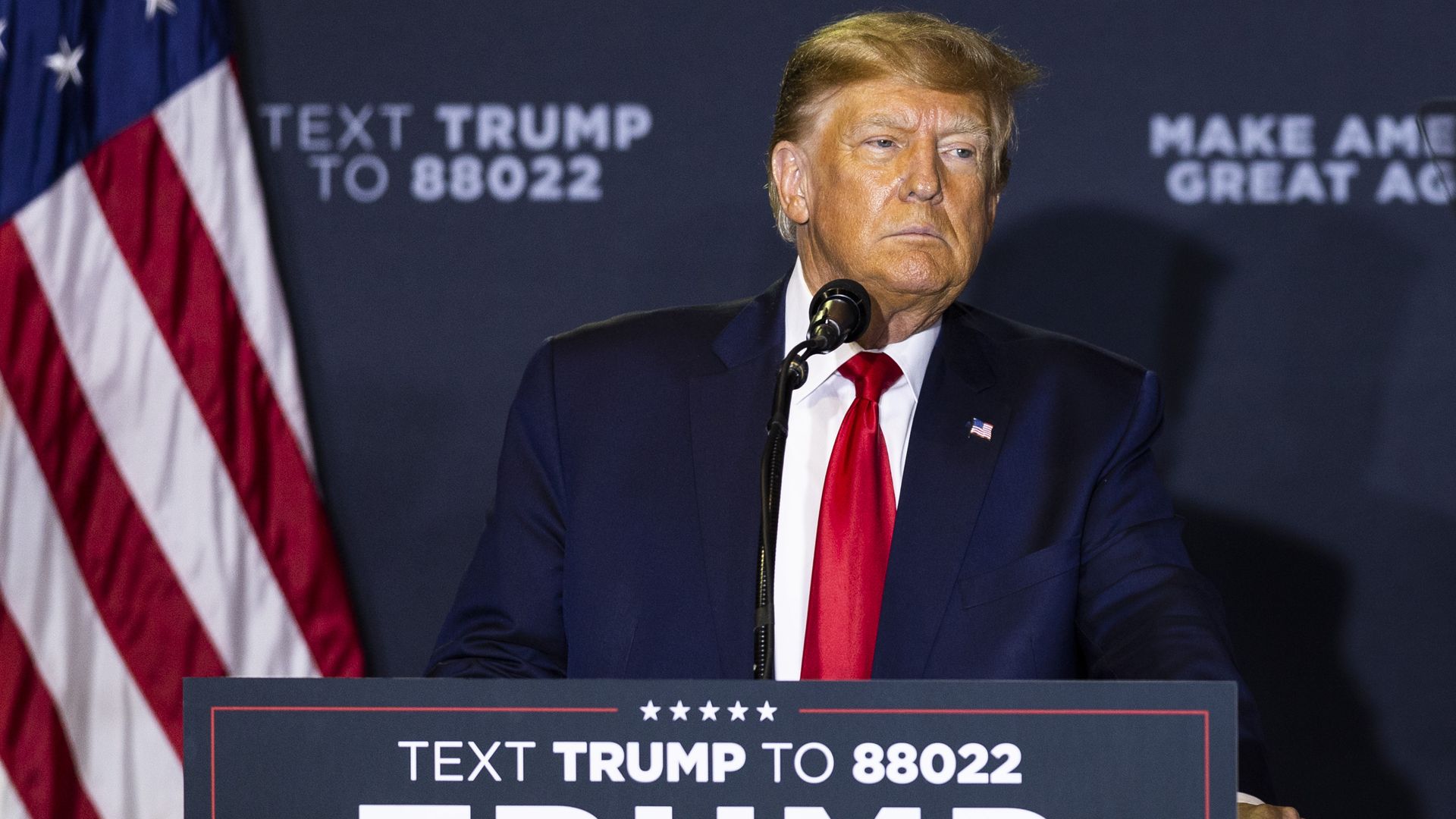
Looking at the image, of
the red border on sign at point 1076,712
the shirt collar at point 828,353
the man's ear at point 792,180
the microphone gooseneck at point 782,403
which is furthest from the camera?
the man's ear at point 792,180

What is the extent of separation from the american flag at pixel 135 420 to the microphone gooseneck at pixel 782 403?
5.80 ft

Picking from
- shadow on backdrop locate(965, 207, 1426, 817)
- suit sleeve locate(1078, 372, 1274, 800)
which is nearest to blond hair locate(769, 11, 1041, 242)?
suit sleeve locate(1078, 372, 1274, 800)

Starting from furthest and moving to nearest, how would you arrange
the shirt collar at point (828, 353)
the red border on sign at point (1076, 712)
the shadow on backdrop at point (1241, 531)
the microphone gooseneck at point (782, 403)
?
the shadow on backdrop at point (1241, 531) → the shirt collar at point (828, 353) → the microphone gooseneck at point (782, 403) → the red border on sign at point (1076, 712)

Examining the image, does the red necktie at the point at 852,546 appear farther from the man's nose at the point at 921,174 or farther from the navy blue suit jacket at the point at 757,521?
the man's nose at the point at 921,174

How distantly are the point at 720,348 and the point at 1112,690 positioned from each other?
0.95 metres

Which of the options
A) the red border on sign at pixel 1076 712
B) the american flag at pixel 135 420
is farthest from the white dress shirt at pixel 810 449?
the american flag at pixel 135 420

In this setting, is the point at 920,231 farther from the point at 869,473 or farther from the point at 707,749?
the point at 707,749

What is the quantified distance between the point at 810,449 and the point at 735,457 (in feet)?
0.29

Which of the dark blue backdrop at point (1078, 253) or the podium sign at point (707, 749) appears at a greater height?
the dark blue backdrop at point (1078, 253)

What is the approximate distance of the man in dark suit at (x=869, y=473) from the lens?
67.9 inches

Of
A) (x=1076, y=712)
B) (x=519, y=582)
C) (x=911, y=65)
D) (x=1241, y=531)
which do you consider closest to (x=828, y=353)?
(x=911, y=65)

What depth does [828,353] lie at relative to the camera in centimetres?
178

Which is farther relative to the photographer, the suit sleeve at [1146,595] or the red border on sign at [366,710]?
the suit sleeve at [1146,595]

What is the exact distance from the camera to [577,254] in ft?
10.1
